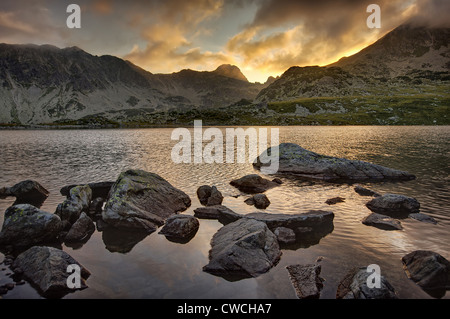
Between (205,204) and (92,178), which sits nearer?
(205,204)

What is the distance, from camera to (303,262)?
49.8ft

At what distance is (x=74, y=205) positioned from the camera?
2120 centimetres

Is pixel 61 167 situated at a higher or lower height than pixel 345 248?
higher

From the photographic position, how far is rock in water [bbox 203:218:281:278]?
14164 mm

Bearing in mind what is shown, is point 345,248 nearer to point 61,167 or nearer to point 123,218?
point 123,218

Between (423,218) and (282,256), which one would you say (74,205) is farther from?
(423,218)

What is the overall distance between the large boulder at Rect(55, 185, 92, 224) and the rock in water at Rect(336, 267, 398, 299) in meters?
19.2

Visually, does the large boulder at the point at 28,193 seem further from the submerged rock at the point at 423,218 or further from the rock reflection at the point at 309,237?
the submerged rock at the point at 423,218

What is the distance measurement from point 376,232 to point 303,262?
7521mm

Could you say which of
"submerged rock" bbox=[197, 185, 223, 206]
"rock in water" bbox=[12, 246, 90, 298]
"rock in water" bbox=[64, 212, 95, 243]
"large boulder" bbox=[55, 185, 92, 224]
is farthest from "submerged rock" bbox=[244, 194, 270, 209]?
"rock in water" bbox=[12, 246, 90, 298]

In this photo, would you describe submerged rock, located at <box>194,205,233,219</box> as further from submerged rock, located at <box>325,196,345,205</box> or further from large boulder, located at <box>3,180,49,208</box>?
large boulder, located at <box>3,180,49,208</box>

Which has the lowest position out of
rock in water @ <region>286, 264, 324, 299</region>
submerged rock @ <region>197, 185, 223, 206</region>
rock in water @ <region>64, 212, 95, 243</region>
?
rock in water @ <region>286, 264, 324, 299</region>

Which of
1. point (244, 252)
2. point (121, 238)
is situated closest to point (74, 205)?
point (121, 238)
